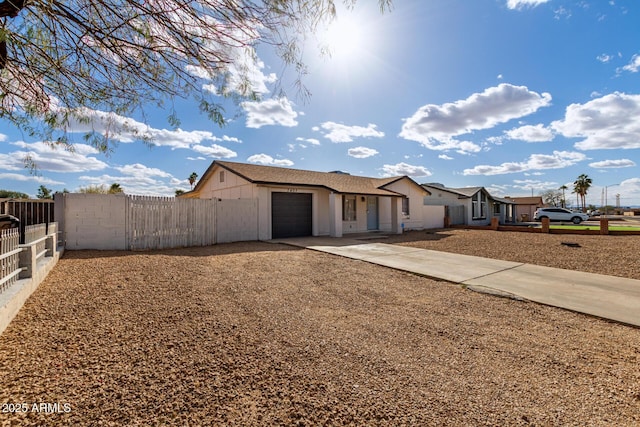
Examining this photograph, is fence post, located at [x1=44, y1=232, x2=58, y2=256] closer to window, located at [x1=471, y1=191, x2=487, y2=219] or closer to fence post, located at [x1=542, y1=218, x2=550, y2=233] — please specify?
fence post, located at [x1=542, y1=218, x2=550, y2=233]

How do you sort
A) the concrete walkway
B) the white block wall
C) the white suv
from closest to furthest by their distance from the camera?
the concrete walkway, the white block wall, the white suv

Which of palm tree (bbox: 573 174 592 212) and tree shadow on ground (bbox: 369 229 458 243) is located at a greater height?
palm tree (bbox: 573 174 592 212)

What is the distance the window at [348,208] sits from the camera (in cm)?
1781

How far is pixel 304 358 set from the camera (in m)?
3.13

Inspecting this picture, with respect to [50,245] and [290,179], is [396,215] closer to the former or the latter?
[290,179]

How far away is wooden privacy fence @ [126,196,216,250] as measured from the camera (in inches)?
396

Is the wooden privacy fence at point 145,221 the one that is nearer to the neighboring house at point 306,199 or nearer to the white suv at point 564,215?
the neighboring house at point 306,199

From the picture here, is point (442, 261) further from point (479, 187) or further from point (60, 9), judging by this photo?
point (479, 187)

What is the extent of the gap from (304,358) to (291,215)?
12.3 meters

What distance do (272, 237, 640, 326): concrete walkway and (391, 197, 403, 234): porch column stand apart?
8.46m

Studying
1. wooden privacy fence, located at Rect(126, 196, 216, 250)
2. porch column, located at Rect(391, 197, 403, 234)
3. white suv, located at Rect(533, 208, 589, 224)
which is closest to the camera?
wooden privacy fence, located at Rect(126, 196, 216, 250)

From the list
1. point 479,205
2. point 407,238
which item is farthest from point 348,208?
point 479,205

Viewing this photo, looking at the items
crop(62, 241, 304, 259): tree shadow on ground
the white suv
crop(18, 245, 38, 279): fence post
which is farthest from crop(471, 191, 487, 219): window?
crop(18, 245, 38, 279): fence post

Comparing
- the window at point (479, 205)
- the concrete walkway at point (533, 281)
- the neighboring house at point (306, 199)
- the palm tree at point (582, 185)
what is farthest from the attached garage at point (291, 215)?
the palm tree at point (582, 185)
